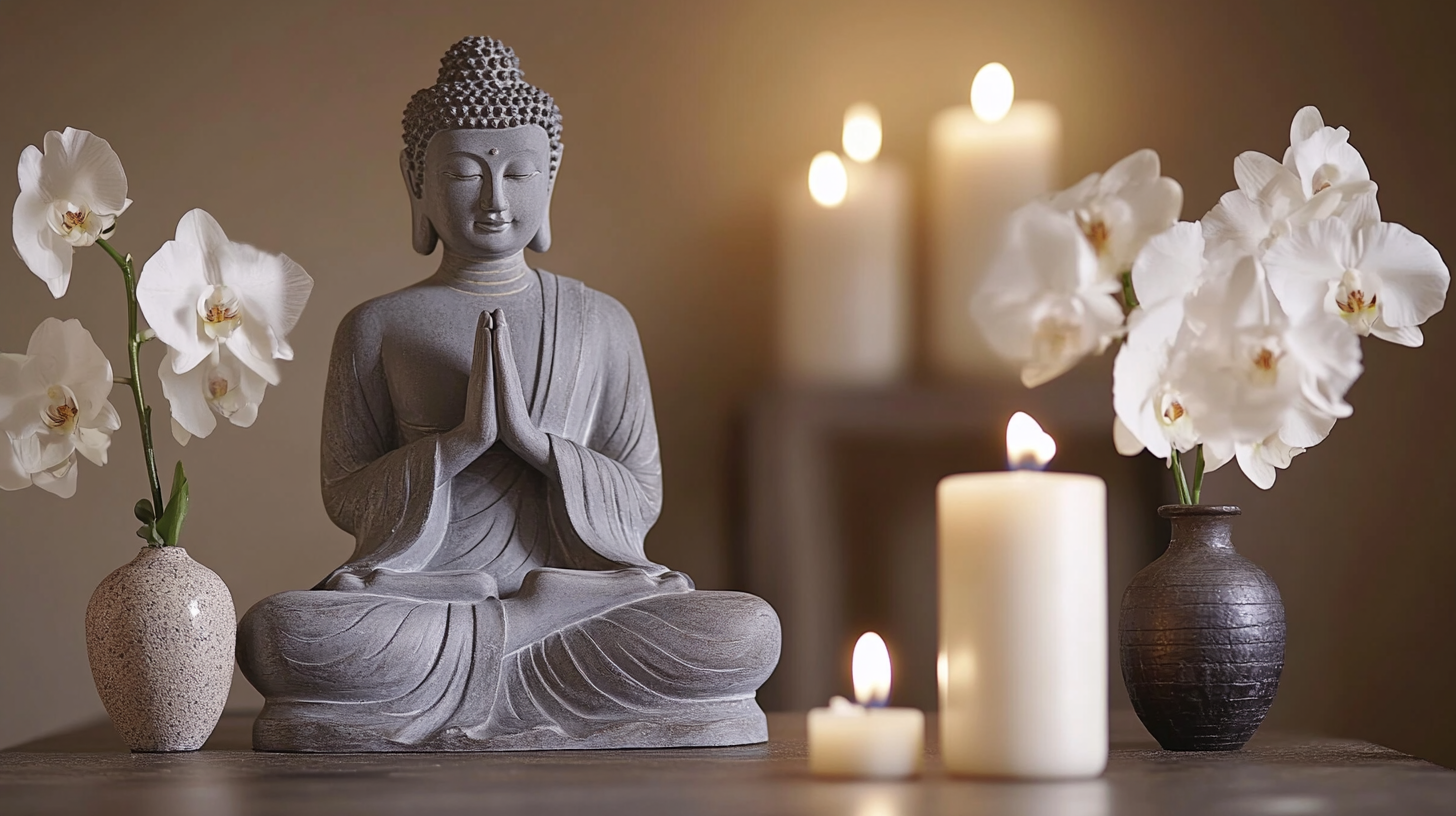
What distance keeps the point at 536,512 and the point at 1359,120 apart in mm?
1491

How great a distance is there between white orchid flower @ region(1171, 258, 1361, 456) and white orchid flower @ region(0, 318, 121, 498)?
0.96m

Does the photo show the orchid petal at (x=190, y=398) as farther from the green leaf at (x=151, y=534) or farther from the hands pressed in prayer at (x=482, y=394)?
the hands pressed in prayer at (x=482, y=394)

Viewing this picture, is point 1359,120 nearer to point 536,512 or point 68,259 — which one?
point 536,512

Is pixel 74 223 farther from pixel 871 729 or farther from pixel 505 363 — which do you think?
pixel 871 729

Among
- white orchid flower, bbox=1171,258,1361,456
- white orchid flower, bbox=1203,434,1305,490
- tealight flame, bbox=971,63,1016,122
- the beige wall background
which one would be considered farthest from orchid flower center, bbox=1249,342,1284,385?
the beige wall background

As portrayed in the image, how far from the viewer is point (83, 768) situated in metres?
1.28

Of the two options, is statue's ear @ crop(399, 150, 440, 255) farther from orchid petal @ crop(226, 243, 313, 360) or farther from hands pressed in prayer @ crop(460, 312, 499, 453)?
orchid petal @ crop(226, 243, 313, 360)

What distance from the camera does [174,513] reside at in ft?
4.81

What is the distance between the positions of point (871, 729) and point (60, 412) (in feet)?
2.74

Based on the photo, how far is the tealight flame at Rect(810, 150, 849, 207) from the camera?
2.16m

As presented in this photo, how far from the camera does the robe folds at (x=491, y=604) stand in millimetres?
1499

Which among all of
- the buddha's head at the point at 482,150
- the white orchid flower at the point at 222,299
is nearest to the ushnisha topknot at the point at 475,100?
the buddha's head at the point at 482,150

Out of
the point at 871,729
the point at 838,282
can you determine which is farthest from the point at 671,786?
the point at 838,282

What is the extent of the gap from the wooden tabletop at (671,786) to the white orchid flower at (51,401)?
0.28 m
